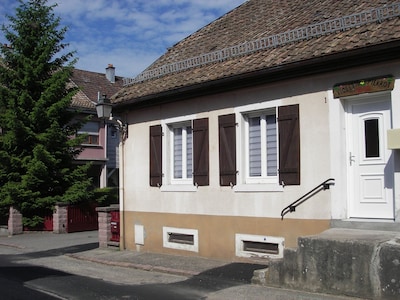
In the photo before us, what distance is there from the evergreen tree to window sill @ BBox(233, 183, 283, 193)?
11.0m

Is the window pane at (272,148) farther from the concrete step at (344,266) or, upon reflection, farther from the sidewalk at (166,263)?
the concrete step at (344,266)

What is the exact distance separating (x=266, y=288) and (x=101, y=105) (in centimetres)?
716

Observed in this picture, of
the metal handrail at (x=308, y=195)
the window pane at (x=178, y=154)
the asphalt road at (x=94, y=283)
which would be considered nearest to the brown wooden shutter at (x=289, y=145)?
the metal handrail at (x=308, y=195)

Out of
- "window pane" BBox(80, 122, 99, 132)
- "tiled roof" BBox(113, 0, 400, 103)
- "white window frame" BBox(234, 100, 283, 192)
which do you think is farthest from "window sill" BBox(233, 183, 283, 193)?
"window pane" BBox(80, 122, 99, 132)

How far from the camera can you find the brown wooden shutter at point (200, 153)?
11.2 metres

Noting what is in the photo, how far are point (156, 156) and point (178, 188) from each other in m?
1.13

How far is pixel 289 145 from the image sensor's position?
9617 mm

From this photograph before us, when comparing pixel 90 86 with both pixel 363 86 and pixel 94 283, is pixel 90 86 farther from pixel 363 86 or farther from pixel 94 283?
pixel 363 86

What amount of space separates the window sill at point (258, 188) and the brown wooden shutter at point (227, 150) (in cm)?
17

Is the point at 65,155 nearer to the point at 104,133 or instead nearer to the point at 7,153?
the point at 7,153

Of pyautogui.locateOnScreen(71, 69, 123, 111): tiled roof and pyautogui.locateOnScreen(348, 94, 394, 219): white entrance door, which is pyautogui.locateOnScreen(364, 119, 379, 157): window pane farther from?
pyautogui.locateOnScreen(71, 69, 123, 111): tiled roof

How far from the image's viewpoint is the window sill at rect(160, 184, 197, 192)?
1154 cm

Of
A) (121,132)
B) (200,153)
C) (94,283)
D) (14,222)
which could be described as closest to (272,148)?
(200,153)

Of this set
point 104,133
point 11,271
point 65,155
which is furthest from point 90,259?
point 104,133
